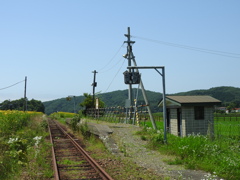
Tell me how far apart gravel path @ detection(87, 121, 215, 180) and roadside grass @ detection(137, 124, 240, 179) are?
372mm

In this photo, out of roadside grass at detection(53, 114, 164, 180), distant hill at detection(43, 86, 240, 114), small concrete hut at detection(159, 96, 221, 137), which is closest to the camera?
roadside grass at detection(53, 114, 164, 180)

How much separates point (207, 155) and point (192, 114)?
21.7ft

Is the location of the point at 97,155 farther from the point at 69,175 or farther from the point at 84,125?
the point at 84,125

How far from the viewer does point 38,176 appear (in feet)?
27.7

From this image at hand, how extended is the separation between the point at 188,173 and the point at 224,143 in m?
4.34

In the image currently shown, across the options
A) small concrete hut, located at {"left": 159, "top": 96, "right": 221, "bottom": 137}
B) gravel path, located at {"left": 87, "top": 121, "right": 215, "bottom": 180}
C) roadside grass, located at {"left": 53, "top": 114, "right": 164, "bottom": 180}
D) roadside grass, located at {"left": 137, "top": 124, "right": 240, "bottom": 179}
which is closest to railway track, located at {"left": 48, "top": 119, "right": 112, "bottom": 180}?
roadside grass, located at {"left": 53, "top": 114, "right": 164, "bottom": 180}

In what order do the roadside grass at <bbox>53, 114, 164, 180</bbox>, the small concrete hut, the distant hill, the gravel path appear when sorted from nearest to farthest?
1. the roadside grass at <bbox>53, 114, 164, 180</bbox>
2. the gravel path
3. the small concrete hut
4. the distant hill

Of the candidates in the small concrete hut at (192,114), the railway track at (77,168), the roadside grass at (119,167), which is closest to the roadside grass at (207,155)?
the roadside grass at (119,167)

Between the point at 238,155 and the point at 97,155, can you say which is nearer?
the point at 238,155

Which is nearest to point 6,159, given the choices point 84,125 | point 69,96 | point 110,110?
point 84,125

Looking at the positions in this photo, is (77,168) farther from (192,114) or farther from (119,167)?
(192,114)

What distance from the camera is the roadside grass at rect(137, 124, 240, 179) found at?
340 inches

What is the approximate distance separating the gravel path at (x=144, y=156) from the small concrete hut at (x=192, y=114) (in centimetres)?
279

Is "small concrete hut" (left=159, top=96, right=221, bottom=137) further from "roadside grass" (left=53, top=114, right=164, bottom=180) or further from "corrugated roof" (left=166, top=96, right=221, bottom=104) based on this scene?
"roadside grass" (left=53, top=114, right=164, bottom=180)
